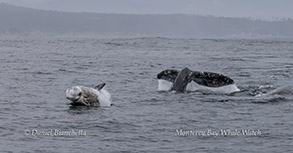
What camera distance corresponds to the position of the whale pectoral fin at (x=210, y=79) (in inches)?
895

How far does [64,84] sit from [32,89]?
2.29 meters

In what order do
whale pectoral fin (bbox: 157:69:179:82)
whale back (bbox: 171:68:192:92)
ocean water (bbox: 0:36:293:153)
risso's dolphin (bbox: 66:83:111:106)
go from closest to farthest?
ocean water (bbox: 0:36:293:153) < risso's dolphin (bbox: 66:83:111:106) < whale back (bbox: 171:68:192:92) < whale pectoral fin (bbox: 157:69:179:82)

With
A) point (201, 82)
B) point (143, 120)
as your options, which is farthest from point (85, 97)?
point (201, 82)

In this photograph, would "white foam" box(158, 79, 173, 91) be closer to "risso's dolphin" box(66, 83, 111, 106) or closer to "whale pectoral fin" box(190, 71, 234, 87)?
"whale pectoral fin" box(190, 71, 234, 87)

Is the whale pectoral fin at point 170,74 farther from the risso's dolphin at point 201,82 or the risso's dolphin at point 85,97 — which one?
the risso's dolphin at point 85,97

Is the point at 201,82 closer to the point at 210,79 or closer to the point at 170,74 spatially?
the point at 210,79

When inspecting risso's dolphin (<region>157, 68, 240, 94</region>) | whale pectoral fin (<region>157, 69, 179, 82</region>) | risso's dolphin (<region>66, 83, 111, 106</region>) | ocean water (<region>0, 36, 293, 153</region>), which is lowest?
ocean water (<region>0, 36, 293, 153</region>)

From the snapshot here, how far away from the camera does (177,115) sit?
59.4ft

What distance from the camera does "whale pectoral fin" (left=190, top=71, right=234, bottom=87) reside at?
74.6 feet

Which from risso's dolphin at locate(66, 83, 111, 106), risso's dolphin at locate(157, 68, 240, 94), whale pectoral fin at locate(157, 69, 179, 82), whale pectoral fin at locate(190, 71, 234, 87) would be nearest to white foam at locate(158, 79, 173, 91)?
whale pectoral fin at locate(157, 69, 179, 82)

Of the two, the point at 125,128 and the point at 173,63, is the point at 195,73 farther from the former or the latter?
the point at 173,63

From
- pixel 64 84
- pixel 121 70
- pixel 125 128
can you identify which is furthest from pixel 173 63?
pixel 125 128

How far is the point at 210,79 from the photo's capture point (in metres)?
22.8

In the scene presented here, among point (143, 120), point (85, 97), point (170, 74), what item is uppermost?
point (170, 74)
